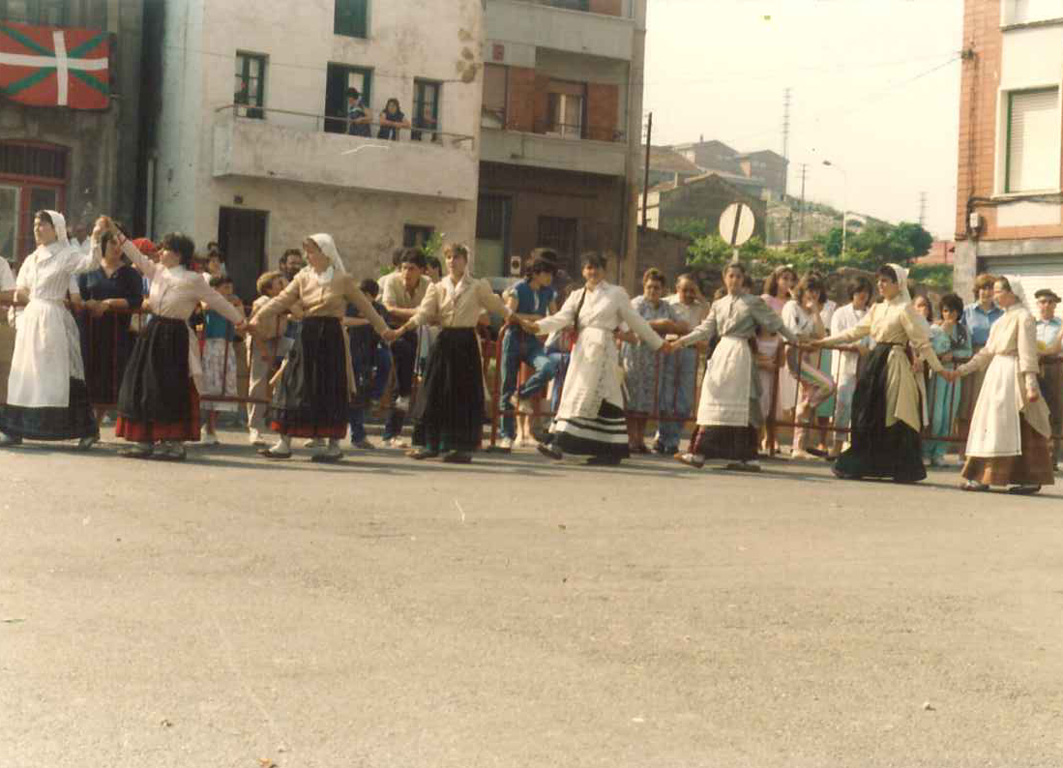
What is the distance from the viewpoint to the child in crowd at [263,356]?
18188mm

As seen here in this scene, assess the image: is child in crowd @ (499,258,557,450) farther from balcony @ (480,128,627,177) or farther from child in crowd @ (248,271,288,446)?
balcony @ (480,128,627,177)

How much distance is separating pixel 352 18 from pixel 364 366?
28.2 meters

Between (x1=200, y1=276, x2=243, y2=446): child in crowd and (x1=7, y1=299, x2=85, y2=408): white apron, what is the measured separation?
2227mm

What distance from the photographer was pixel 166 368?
15.5 m

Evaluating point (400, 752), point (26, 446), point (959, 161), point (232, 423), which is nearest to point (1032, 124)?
point (959, 161)

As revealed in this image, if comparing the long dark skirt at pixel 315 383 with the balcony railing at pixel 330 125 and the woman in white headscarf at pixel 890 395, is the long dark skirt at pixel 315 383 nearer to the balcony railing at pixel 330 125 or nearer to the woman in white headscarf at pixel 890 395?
the woman in white headscarf at pixel 890 395

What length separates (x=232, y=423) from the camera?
20.7 meters

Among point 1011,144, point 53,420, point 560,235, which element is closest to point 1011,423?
point 53,420

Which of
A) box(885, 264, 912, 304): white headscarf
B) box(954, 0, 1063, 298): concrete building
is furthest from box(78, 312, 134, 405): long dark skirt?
box(954, 0, 1063, 298): concrete building

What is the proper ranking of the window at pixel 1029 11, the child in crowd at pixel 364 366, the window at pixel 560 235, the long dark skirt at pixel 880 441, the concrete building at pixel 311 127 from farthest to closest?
the window at pixel 560 235
the concrete building at pixel 311 127
the window at pixel 1029 11
the child in crowd at pixel 364 366
the long dark skirt at pixel 880 441

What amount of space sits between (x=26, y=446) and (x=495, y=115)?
33264mm

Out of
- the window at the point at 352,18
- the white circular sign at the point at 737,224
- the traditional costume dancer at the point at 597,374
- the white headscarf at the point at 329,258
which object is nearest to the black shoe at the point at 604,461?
the traditional costume dancer at the point at 597,374

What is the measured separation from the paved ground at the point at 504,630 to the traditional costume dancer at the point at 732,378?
3644 millimetres

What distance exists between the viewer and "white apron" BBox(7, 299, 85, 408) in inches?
622
